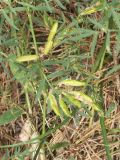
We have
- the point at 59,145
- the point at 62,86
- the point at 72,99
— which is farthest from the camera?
the point at 59,145

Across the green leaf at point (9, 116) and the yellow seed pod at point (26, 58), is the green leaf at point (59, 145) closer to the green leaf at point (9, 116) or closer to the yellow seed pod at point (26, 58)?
the green leaf at point (9, 116)

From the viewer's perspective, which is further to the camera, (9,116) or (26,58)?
(9,116)

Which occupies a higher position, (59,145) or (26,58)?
(26,58)

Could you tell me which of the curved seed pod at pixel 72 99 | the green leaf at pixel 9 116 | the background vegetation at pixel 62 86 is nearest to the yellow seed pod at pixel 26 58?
the background vegetation at pixel 62 86

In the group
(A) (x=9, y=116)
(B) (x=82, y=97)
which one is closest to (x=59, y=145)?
(A) (x=9, y=116)

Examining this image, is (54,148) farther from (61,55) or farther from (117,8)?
(117,8)

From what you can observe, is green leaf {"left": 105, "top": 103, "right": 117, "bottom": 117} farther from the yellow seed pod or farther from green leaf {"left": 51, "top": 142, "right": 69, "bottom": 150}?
the yellow seed pod

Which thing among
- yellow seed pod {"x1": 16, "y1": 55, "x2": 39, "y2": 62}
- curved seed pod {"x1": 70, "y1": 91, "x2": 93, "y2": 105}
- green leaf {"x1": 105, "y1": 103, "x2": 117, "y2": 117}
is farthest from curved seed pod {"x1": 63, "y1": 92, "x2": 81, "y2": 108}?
green leaf {"x1": 105, "y1": 103, "x2": 117, "y2": 117}

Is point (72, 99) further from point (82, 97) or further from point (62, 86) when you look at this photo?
point (62, 86)

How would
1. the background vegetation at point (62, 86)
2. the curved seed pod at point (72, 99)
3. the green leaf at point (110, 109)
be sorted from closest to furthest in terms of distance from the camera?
the curved seed pod at point (72, 99) < the background vegetation at point (62, 86) < the green leaf at point (110, 109)
